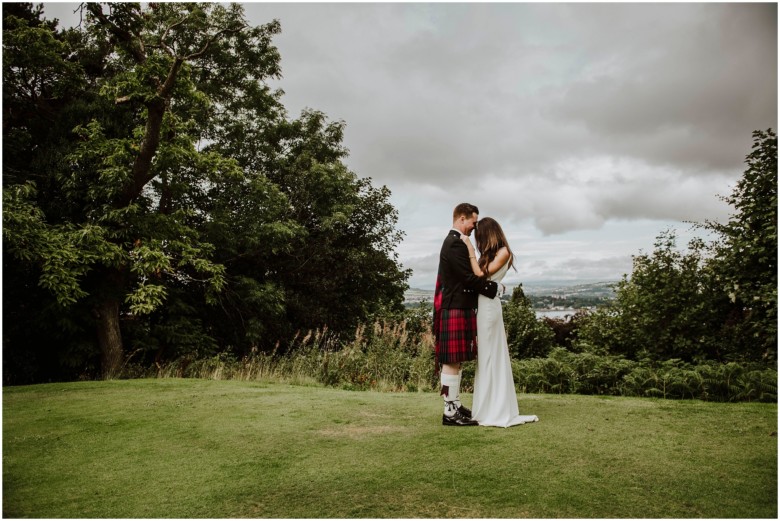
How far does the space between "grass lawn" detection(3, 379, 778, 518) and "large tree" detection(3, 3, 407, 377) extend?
6.53 metres

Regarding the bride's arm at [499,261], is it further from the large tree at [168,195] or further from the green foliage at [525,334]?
the large tree at [168,195]

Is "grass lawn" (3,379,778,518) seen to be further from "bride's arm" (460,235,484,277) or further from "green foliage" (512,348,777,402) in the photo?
"bride's arm" (460,235,484,277)

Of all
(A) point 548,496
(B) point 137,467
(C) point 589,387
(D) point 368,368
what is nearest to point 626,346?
(C) point 589,387

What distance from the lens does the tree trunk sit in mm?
12633

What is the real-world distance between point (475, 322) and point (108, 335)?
10.5 m

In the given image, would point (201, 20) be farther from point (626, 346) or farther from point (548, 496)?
point (548, 496)

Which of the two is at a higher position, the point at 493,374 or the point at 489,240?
the point at 489,240

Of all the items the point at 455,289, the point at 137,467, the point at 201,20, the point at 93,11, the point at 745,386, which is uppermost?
the point at 201,20

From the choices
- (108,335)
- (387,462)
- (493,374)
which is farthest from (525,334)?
(108,335)

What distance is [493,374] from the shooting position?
520cm

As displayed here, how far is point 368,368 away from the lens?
33.0ft

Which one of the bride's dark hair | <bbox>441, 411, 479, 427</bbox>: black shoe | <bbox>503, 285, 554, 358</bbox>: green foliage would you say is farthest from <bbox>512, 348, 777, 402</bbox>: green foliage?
the bride's dark hair

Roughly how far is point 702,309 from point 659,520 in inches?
276

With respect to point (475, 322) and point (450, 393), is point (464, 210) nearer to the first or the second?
point (475, 322)
